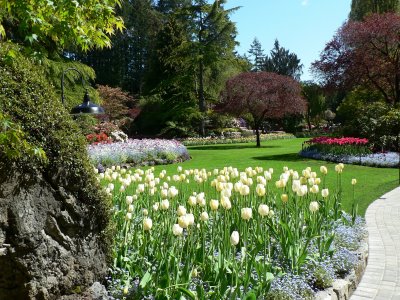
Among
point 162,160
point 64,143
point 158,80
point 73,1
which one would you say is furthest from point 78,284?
point 158,80

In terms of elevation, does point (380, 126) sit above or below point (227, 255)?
above

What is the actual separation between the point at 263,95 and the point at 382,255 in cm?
1896

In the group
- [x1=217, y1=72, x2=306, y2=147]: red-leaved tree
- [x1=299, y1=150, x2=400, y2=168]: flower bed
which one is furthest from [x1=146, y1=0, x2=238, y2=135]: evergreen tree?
[x1=299, y1=150, x2=400, y2=168]: flower bed

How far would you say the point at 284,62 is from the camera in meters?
66.3

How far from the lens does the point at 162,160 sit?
16.1m

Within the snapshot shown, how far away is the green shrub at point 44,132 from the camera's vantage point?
8.78 feet

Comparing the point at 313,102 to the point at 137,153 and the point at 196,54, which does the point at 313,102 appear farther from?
the point at 137,153

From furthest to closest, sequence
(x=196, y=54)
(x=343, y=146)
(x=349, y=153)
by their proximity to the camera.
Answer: (x=196, y=54) < (x=343, y=146) < (x=349, y=153)

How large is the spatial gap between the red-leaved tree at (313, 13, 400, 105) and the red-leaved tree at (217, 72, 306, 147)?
163 inches

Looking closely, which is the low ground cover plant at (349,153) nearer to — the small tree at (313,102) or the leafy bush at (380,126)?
the leafy bush at (380,126)

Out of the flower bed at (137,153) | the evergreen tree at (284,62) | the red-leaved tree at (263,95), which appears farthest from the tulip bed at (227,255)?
the evergreen tree at (284,62)

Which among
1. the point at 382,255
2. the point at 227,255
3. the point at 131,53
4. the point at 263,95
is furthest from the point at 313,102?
the point at 227,255

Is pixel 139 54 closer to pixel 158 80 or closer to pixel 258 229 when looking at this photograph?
pixel 158 80

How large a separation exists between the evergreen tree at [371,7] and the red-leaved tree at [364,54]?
13209 mm
